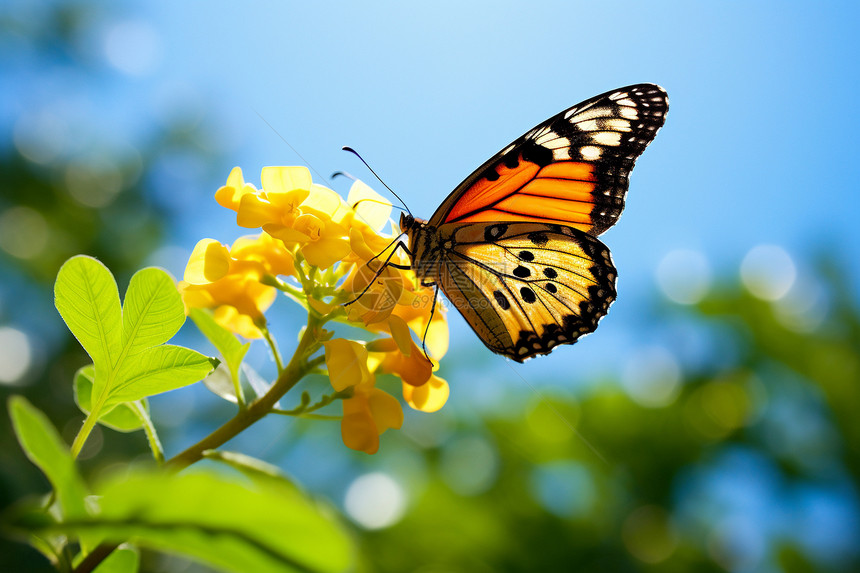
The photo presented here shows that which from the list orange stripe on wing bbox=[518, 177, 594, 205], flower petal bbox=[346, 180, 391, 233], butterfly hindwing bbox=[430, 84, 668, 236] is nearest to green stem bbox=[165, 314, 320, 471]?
flower petal bbox=[346, 180, 391, 233]

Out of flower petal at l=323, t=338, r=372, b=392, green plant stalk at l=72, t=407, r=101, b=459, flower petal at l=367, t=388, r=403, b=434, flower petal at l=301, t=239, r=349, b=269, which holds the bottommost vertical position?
green plant stalk at l=72, t=407, r=101, b=459

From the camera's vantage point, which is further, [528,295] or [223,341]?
[528,295]

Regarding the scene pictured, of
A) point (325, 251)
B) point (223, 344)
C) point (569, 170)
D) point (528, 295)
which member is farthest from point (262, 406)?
point (569, 170)

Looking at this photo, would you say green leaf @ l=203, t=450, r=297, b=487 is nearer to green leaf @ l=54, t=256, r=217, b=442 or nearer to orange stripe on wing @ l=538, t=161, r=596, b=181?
green leaf @ l=54, t=256, r=217, b=442

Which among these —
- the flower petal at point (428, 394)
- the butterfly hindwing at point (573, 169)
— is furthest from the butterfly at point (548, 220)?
the flower petal at point (428, 394)

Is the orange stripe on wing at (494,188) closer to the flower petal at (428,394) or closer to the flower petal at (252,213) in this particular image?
the flower petal at (428,394)

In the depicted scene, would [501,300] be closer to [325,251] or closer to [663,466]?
[325,251]
